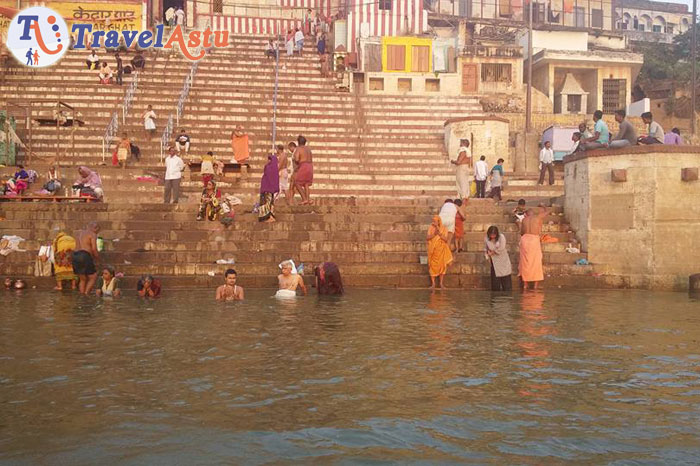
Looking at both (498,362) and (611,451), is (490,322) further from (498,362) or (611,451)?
(611,451)

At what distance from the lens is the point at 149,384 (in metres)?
5.23

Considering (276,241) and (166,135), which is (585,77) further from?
(276,241)

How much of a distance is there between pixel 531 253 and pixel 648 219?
86.7 inches

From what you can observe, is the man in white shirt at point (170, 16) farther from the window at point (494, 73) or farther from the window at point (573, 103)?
the window at point (573, 103)

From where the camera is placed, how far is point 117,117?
20.4 metres

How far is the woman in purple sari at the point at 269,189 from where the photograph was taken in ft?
41.5

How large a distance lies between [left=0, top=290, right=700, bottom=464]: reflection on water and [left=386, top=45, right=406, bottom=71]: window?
21.3 m

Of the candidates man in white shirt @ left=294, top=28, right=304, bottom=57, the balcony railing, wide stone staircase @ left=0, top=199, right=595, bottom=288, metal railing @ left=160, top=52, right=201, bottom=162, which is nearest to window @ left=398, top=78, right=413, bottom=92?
the balcony railing

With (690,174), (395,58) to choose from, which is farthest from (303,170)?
(395,58)

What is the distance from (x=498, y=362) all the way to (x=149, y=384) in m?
2.81

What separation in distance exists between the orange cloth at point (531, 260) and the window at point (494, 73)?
20.6 meters

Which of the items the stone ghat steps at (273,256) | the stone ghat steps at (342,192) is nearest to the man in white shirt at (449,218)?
the stone ghat steps at (273,256)

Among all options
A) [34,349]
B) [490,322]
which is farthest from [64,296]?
[490,322]

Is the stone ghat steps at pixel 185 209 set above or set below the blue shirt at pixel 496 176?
below
